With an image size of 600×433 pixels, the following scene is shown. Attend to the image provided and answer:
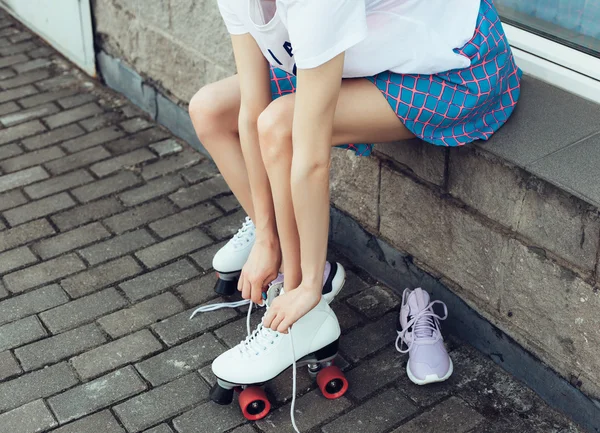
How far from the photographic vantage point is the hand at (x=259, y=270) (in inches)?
92.8

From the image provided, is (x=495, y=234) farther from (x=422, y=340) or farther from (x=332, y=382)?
(x=332, y=382)

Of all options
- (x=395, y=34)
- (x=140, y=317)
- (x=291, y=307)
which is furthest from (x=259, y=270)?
(x=395, y=34)

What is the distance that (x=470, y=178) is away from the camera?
2.42 meters

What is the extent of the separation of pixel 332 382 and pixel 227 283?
1.94 feet

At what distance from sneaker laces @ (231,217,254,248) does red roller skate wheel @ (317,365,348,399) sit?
608 mm

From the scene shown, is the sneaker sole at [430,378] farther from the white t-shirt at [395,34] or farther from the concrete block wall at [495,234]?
the white t-shirt at [395,34]

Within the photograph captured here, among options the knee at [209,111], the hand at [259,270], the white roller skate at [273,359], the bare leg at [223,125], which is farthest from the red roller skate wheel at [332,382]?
the knee at [209,111]

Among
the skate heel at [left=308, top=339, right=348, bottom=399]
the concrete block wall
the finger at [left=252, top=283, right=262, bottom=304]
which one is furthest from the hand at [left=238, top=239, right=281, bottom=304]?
the concrete block wall

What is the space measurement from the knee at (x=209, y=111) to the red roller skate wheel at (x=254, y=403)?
774mm

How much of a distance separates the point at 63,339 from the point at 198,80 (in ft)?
4.62

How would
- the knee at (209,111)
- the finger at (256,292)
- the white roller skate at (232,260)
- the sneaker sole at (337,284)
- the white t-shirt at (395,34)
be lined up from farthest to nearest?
1. the white roller skate at (232,260)
2. the sneaker sole at (337,284)
3. the knee at (209,111)
4. the finger at (256,292)
5. the white t-shirt at (395,34)

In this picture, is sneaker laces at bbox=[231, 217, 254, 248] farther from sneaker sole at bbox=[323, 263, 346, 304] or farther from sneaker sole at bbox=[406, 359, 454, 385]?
sneaker sole at bbox=[406, 359, 454, 385]

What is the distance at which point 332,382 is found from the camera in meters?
2.43

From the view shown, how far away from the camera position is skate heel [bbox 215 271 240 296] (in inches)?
112
